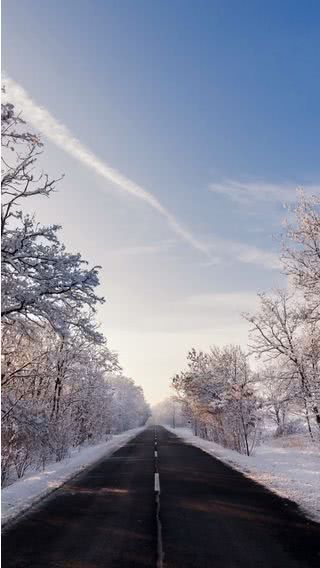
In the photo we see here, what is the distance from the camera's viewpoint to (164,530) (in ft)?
23.9

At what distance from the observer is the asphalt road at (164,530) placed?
5.75 meters

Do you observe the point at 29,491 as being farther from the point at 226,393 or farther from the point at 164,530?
the point at 226,393

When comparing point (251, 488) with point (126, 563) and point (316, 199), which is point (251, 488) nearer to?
point (126, 563)

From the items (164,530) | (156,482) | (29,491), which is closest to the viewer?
(164,530)

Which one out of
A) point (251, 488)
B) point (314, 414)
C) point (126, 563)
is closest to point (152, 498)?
point (251, 488)

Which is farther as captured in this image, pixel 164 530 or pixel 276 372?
pixel 276 372

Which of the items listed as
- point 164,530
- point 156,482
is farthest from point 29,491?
point 164,530

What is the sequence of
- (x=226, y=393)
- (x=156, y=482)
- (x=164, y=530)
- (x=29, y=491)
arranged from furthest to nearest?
(x=226, y=393) → (x=156, y=482) → (x=29, y=491) → (x=164, y=530)

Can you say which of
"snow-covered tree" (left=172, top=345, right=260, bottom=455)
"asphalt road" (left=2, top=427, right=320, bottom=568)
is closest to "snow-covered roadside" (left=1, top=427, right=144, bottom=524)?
"asphalt road" (left=2, top=427, right=320, bottom=568)

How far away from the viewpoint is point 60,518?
841 cm

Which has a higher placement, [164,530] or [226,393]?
[226,393]

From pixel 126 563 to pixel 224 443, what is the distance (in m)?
27.3

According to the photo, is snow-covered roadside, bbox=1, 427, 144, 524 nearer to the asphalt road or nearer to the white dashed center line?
the asphalt road

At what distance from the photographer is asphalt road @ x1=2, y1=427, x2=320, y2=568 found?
5.75 metres
